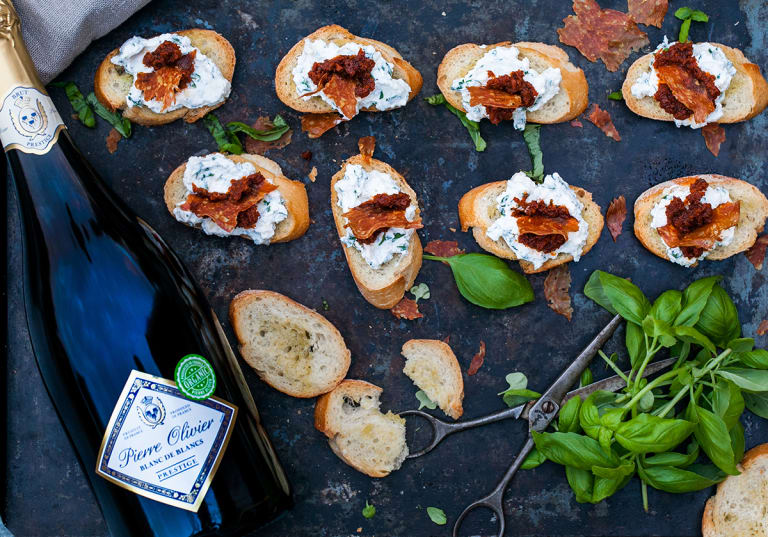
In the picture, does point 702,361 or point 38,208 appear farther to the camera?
point 702,361

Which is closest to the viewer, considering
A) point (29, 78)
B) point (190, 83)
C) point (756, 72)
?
point (29, 78)

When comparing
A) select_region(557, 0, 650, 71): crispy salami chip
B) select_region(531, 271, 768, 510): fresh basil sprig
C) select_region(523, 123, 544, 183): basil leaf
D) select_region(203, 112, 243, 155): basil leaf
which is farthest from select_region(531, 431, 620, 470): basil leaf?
select_region(203, 112, 243, 155): basil leaf

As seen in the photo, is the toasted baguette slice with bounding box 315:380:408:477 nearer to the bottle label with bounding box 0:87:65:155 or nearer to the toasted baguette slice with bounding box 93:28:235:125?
the toasted baguette slice with bounding box 93:28:235:125

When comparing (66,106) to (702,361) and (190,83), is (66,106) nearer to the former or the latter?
(190,83)

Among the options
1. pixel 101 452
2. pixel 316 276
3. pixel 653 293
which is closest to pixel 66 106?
pixel 316 276

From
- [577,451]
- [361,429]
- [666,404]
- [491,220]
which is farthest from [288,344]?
[666,404]

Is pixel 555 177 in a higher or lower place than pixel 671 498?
higher
